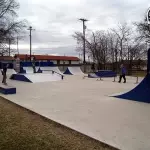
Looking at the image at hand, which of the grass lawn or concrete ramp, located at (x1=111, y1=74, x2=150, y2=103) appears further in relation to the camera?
concrete ramp, located at (x1=111, y1=74, x2=150, y2=103)

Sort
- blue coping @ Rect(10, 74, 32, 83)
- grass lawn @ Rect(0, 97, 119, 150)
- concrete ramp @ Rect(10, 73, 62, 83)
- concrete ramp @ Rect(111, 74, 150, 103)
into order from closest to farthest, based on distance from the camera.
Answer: grass lawn @ Rect(0, 97, 119, 150), concrete ramp @ Rect(111, 74, 150, 103), concrete ramp @ Rect(10, 73, 62, 83), blue coping @ Rect(10, 74, 32, 83)

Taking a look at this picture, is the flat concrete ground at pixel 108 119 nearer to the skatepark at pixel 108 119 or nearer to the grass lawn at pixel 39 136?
the skatepark at pixel 108 119

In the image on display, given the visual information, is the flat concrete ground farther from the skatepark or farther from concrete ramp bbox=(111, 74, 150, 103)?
concrete ramp bbox=(111, 74, 150, 103)

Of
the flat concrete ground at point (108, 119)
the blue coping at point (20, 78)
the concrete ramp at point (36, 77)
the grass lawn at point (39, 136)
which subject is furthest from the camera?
the blue coping at point (20, 78)

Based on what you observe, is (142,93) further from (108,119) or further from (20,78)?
(20,78)

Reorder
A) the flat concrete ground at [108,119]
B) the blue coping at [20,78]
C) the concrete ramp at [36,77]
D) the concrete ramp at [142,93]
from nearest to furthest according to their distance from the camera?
the flat concrete ground at [108,119]
the concrete ramp at [142,93]
the concrete ramp at [36,77]
the blue coping at [20,78]

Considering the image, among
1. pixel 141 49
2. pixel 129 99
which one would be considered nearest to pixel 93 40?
pixel 141 49

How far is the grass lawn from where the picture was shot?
14.9ft

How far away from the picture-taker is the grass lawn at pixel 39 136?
4539 mm

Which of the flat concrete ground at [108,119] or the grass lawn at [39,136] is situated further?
the flat concrete ground at [108,119]

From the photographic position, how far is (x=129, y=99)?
10.3 m

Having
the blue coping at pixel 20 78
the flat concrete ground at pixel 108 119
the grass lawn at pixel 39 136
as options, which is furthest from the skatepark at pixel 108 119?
the blue coping at pixel 20 78

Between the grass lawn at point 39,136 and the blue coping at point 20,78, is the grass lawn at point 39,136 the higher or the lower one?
the lower one

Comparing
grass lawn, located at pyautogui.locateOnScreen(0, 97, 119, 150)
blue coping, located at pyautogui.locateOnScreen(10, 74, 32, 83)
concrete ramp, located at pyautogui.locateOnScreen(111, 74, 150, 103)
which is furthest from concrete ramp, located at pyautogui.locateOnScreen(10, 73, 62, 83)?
grass lawn, located at pyautogui.locateOnScreen(0, 97, 119, 150)
